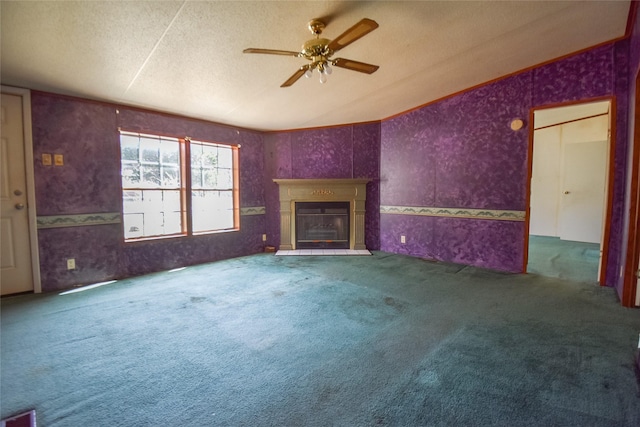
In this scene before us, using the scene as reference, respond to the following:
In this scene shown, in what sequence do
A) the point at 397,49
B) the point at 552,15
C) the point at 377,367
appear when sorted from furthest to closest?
the point at 397,49, the point at 552,15, the point at 377,367

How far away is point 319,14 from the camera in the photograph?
218 centimetres

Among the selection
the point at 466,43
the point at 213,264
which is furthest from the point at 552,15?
the point at 213,264

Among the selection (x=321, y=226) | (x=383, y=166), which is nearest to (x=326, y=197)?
(x=321, y=226)

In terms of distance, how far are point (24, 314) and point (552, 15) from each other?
5.40 meters

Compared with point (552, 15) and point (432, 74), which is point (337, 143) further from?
point (552, 15)

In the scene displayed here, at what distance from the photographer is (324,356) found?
6.28 ft

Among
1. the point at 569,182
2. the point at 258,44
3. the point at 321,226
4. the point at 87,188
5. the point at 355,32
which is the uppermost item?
the point at 258,44

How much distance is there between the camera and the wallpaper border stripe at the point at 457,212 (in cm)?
386

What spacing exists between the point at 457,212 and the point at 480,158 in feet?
2.69

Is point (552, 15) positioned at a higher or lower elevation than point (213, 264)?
higher

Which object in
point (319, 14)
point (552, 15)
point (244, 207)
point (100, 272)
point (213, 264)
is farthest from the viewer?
point (244, 207)

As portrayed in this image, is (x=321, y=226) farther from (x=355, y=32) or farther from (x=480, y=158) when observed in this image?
(x=355, y=32)

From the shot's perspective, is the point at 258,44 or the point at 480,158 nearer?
the point at 258,44

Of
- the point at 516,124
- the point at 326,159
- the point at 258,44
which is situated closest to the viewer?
the point at 258,44
